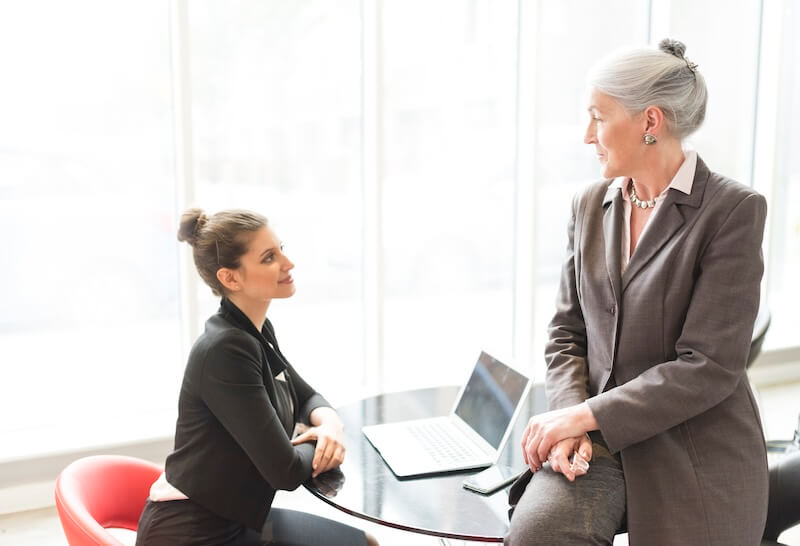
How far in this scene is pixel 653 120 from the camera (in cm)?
176

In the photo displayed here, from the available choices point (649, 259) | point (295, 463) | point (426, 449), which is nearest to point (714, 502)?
point (649, 259)

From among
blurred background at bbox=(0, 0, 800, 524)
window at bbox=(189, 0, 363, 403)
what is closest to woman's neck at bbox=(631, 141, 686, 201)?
blurred background at bbox=(0, 0, 800, 524)

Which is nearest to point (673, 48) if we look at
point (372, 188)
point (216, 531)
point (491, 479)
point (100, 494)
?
point (491, 479)

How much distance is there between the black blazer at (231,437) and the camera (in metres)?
1.74

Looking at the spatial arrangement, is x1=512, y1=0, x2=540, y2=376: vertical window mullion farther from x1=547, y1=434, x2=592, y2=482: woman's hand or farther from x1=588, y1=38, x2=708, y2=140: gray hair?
x1=547, y1=434, x2=592, y2=482: woman's hand

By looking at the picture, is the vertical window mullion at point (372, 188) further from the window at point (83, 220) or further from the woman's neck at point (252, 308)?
the woman's neck at point (252, 308)

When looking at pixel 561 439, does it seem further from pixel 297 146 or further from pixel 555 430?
pixel 297 146

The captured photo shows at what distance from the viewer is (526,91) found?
3979mm

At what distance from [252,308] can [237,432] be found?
32cm

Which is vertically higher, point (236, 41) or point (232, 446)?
point (236, 41)

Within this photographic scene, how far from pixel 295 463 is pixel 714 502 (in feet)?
2.89

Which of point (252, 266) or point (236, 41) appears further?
point (236, 41)

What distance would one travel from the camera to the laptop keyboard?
193 centimetres

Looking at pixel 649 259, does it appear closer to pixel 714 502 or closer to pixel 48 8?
pixel 714 502
